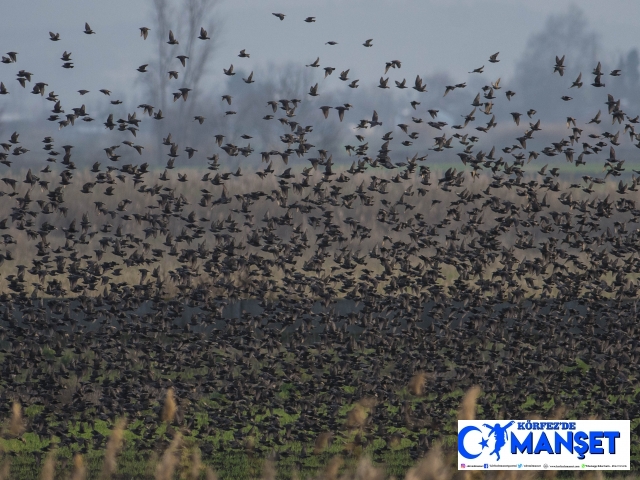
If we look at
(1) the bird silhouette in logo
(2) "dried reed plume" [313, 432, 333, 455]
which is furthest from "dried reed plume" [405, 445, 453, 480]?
(1) the bird silhouette in logo

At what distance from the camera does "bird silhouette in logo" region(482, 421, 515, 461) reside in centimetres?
1254

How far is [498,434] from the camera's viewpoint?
1299 cm

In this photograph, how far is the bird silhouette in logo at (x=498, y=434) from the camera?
41.1 ft

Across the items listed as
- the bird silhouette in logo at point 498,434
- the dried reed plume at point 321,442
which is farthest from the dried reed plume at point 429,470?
the bird silhouette in logo at point 498,434

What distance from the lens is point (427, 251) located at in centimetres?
3095

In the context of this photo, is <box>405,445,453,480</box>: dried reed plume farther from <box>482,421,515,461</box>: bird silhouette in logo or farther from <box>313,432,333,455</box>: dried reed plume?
<box>482,421,515,461</box>: bird silhouette in logo

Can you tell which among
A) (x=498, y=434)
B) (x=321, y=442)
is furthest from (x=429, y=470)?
(x=498, y=434)

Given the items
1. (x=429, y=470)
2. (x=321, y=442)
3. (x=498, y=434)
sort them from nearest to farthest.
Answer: (x=429, y=470)
(x=321, y=442)
(x=498, y=434)

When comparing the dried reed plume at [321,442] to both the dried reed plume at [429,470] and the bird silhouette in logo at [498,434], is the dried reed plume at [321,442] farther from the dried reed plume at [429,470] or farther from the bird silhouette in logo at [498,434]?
the dried reed plume at [429,470]

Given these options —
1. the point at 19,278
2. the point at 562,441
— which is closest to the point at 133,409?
the point at 19,278

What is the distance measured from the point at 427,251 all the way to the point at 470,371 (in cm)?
1559

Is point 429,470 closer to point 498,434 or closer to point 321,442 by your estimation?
point 321,442

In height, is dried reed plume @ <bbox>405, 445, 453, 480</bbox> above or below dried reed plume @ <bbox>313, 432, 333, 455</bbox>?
below

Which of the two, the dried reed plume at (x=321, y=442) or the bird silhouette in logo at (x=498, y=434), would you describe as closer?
the dried reed plume at (x=321, y=442)
